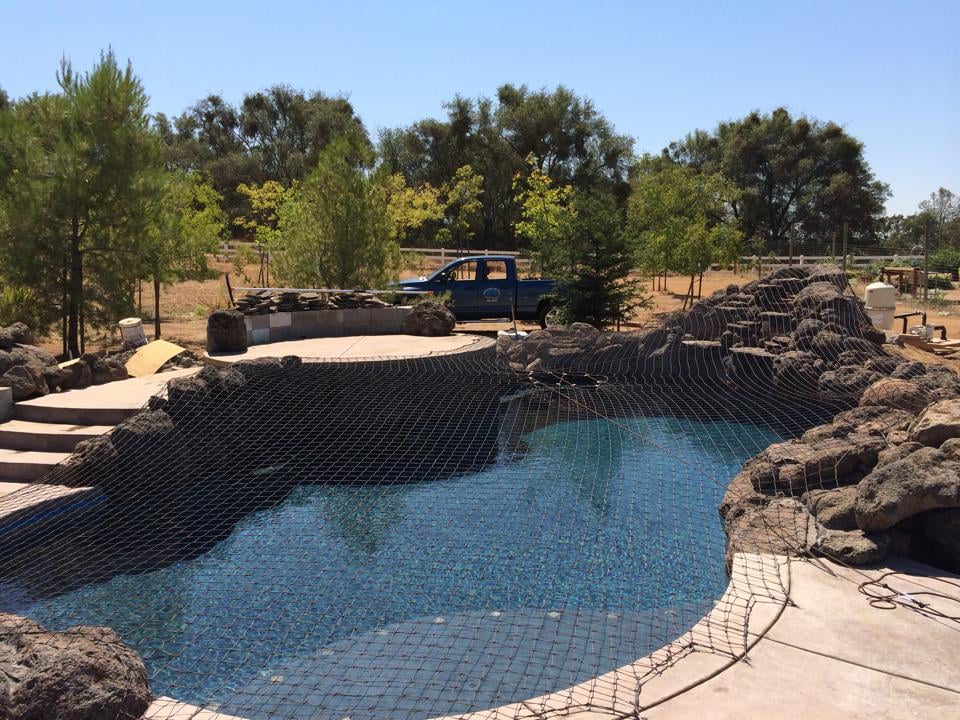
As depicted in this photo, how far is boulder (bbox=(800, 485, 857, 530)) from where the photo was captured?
5.71m

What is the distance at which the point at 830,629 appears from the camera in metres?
4.33

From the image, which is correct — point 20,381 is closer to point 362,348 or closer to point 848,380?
point 362,348

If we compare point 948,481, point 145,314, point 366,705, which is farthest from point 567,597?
point 145,314

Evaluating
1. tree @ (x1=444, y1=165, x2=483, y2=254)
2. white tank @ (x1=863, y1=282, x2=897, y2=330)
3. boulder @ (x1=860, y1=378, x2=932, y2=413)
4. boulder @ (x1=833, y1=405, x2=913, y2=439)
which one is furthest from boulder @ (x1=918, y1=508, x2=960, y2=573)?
tree @ (x1=444, y1=165, x2=483, y2=254)

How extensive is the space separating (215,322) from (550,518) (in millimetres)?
5869

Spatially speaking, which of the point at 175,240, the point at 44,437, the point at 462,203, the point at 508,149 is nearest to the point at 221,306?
the point at 175,240

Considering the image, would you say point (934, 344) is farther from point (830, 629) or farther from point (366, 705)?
point (366, 705)

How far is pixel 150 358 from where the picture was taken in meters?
10.1

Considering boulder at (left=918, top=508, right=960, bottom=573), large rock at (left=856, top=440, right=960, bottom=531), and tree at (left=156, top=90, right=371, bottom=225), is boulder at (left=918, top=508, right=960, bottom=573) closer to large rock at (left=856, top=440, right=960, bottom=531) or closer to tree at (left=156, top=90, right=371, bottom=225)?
large rock at (left=856, top=440, right=960, bottom=531)

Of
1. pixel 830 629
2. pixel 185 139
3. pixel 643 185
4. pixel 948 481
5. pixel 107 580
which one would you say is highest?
pixel 185 139

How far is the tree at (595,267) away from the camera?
1455cm

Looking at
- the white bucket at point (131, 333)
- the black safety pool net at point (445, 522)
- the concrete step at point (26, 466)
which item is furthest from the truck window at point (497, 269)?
the concrete step at point (26, 466)

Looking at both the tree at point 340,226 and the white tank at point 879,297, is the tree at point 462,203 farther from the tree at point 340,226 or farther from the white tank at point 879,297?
the white tank at point 879,297

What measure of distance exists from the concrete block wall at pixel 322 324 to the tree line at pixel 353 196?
1.63 meters
